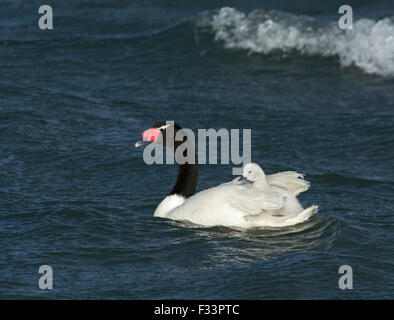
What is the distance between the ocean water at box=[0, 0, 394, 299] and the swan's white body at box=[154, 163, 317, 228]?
0.47 feet

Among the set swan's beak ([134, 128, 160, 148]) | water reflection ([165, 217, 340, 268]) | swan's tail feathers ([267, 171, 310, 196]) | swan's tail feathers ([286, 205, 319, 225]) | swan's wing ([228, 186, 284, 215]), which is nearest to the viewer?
water reflection ([165, 217, 340, 268])

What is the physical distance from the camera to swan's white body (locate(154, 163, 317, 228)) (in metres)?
8.87

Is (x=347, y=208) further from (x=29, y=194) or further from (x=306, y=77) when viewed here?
(x=306, y=77)

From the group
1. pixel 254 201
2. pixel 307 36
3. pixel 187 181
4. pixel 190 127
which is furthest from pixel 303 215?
pixel 307 36

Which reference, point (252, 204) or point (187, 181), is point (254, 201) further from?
point (187, 181)

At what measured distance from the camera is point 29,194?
1048cm

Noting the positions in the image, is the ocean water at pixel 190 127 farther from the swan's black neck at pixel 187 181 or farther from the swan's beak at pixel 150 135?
the swan's beak at pixel 150 135

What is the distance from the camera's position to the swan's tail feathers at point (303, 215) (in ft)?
28.7

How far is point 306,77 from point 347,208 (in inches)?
233

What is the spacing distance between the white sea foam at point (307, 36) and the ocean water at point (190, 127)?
0.04 metres

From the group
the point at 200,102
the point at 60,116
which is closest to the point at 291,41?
the point at 200,102

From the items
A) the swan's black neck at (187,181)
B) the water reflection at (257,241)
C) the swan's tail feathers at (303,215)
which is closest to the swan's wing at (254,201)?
the swan's tail feathers at (303,215)

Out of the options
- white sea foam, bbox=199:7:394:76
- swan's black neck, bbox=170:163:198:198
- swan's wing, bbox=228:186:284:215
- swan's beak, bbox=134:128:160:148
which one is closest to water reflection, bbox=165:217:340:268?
swan's wing, bbox=228:186:284:215

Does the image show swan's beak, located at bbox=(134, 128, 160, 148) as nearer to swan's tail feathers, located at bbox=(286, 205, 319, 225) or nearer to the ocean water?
the ocean water
